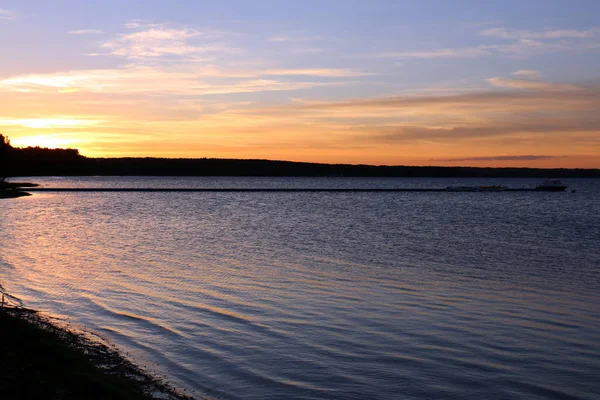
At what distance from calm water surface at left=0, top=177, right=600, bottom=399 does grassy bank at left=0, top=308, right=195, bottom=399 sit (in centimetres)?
78

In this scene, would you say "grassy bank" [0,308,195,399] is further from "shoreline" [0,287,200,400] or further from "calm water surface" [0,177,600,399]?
"calm water surface" [0,177,600,399]

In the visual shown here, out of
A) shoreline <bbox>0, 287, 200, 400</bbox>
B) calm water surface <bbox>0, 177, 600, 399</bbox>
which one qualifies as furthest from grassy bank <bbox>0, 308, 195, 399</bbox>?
calm water surface <bbox>0, 177, 600, 399</bbox>

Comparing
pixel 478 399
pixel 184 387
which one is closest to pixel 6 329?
pixel 184 387

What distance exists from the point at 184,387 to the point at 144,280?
12224 millimetres

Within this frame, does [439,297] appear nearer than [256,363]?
No

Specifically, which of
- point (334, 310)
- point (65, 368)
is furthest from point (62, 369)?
point (334, 310)

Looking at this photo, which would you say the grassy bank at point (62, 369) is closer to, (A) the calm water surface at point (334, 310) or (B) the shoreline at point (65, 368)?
(B) the shoreline at point (65, 368)

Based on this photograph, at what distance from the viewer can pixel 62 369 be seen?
10883 millimetres

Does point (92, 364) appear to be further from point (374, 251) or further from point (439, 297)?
point (374, 251)

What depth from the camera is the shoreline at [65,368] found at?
9.74m

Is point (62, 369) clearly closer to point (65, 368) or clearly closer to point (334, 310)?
point (65, 368)

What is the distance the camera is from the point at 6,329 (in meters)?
12.8

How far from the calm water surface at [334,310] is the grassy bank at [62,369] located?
0.78m

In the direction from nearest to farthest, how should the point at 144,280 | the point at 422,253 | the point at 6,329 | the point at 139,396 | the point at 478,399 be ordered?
the point at 139,396
the point at 478,399
the point at 6,329
the point at 144,280
the point at 422,253
